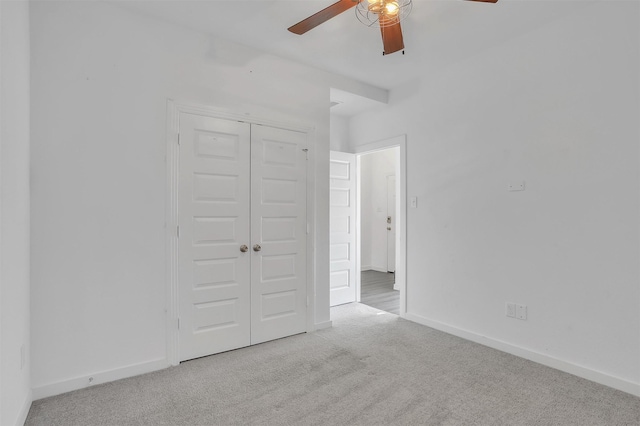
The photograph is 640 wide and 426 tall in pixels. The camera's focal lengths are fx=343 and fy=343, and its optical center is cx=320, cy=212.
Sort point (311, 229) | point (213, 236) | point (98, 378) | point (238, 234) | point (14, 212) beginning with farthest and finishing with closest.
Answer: point (311, 229)
point (238, 234)
point (213, 236)
point (98, 378)
point (14, 212)

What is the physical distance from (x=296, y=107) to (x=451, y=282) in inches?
94.4

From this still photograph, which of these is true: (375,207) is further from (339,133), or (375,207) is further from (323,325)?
(323,325)

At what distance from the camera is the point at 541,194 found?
2832 mm

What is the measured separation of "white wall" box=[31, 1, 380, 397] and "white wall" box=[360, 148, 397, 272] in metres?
A: 4.58

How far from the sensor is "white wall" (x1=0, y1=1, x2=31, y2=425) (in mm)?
1689

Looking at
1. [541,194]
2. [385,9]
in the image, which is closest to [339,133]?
[541,194]

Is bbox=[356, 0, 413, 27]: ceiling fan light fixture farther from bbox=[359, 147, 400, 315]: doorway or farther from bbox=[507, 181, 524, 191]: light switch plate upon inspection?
bbox=[359, 147, 400, 315]: doorway

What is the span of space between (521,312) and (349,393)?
1.72m

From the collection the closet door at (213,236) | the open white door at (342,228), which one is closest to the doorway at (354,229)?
the open white door at (342,228)

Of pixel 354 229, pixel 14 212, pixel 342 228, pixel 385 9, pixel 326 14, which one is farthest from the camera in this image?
pixel 354 229

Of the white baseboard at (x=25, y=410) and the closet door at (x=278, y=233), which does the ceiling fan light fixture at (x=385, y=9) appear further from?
the white baseboard at (x=25, y=410)

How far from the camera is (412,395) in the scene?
230 centimetres

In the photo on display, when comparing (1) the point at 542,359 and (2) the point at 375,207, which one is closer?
(1) the point at 542,359

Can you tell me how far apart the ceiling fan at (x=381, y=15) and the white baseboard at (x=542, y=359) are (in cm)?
265
